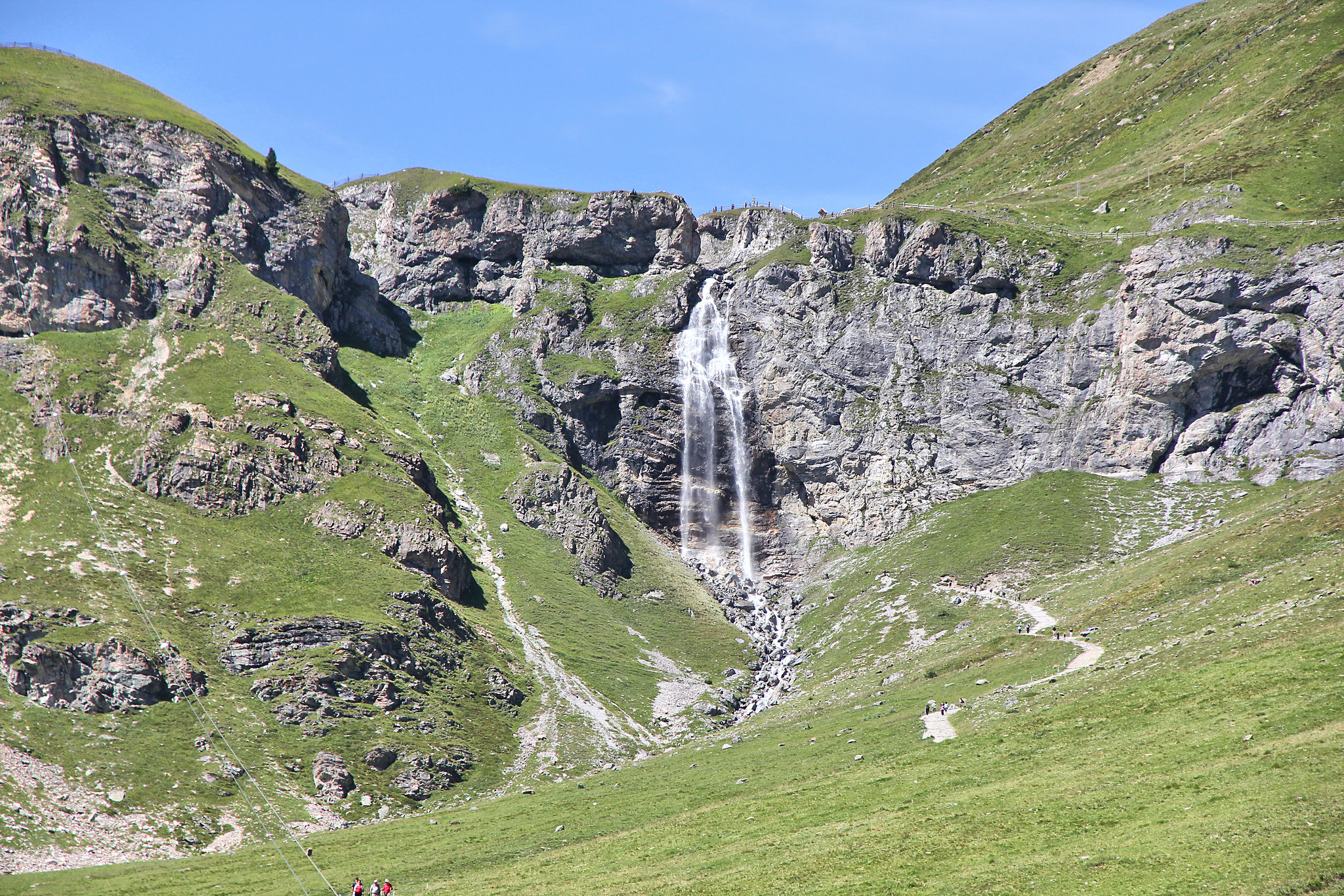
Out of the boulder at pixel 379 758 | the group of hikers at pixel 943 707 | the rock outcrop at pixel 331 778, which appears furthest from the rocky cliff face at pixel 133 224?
the group of hikers at pixel 943 707

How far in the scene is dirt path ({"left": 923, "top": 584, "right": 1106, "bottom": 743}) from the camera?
63312mm

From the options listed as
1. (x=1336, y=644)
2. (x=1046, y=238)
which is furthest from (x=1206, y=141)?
(x=1336, y=644)

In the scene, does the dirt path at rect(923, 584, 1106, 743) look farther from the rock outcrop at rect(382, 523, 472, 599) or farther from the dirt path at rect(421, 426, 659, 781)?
the rock outcrop at rect(382, 523, 472, 599)

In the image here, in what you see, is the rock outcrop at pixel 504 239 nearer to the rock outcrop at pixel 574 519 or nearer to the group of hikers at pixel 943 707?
the rock outcrop at pixel 574 519

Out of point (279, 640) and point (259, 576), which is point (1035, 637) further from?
point (259, 576)

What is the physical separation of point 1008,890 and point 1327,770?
1227 cm

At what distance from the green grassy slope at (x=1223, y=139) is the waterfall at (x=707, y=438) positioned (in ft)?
186

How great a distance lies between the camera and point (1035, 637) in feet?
277

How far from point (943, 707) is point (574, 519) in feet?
234

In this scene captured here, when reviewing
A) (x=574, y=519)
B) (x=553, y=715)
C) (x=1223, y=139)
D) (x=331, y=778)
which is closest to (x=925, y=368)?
(x=574, y=519)

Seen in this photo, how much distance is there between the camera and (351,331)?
542ft

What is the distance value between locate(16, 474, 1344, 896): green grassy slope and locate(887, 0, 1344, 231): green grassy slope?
58.7 metres

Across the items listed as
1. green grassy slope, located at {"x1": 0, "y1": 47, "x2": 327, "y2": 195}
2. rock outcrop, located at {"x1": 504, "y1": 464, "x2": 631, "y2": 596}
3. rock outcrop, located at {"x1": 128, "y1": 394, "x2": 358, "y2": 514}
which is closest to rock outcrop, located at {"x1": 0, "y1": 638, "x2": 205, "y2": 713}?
rock outcrop, located at {"x1": 128, "y1": 394, "x2": 358, "y2": 514}

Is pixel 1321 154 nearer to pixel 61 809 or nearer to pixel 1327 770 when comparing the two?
pixel 1327 770
